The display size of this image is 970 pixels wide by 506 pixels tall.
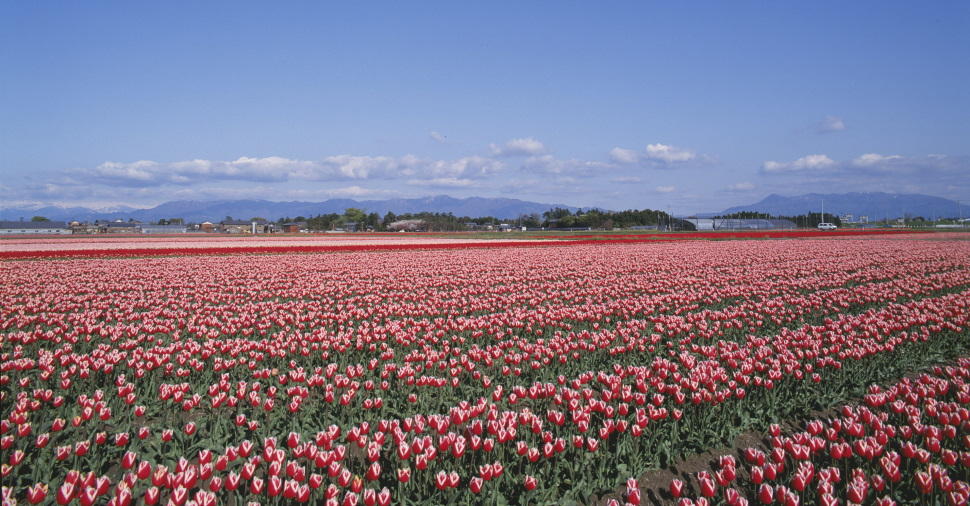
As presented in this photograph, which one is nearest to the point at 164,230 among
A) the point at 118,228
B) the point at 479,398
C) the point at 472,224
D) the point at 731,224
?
the point at 118,228

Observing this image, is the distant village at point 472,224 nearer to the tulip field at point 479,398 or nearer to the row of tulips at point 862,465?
the tulip field at point 479,398

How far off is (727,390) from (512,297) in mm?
6851

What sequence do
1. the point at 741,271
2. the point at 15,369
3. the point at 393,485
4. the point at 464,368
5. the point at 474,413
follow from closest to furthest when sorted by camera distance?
the point at 393,485 → the point at 474,413 → the point at 15,369 → the point at 464,368 → the point at 741,271

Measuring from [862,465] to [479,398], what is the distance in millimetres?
3438

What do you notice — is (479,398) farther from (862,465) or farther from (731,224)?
(731,224)

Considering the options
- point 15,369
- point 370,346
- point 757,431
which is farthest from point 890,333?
point 15,369

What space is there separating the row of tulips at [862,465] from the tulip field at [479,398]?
0.09 feet

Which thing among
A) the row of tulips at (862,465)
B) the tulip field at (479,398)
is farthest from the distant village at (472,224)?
the row of tulips at (862,465)

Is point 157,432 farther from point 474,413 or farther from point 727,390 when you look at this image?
point 727,390

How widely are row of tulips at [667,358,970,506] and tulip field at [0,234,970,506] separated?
27 millimetres

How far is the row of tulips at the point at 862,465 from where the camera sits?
3459mm

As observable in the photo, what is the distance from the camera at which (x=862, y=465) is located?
14.2ft

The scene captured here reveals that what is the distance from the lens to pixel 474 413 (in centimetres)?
477

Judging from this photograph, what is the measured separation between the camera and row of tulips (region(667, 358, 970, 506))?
3.46m
